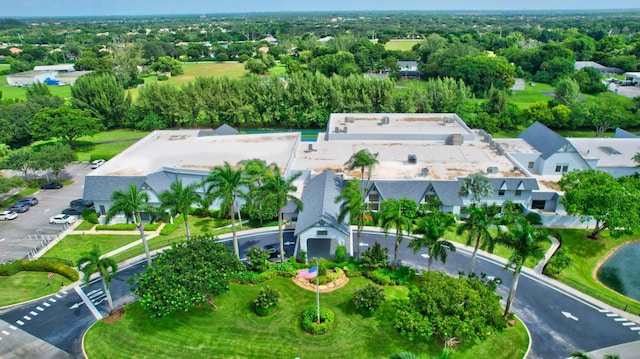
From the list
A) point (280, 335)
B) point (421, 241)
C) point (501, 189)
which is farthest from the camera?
point (501, 189)

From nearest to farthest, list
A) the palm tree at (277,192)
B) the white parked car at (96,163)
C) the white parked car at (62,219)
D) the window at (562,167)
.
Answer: the palm tree at (277,192)
the white parked car at (62,219)
the window at (562,167)
the white parked car at (96,163)

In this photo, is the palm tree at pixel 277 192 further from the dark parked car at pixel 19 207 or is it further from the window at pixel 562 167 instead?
the window at pixel 562 167

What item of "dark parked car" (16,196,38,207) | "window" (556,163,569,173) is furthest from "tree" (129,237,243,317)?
"window" (556,163,569,173)

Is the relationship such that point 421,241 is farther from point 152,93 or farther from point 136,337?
point 152,93

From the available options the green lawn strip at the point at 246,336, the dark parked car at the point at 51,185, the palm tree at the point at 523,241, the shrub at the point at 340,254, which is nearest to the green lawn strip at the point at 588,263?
the green lawn strip at the point at 246,336

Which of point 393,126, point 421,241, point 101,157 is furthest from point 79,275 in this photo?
point 393,126
